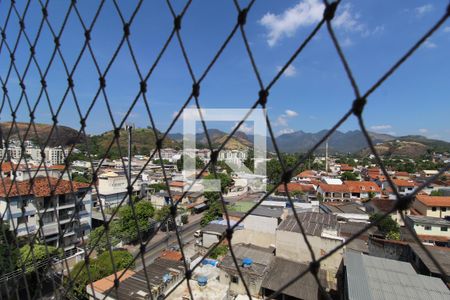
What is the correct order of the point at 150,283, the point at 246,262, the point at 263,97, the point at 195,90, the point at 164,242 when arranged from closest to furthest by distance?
the point at 263,97 < the point at 195,90 < the point at 150,283 < the point at 246,262 < the point at 164,242

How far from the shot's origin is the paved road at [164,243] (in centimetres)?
647

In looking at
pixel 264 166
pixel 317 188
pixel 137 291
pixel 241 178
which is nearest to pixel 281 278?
pixel 137 291

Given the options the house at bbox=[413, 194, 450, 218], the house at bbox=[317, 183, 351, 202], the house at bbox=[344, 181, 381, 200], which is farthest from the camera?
the house at bbox=[344, 181, 381, 200]

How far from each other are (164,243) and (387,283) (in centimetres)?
594

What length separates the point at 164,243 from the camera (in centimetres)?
766

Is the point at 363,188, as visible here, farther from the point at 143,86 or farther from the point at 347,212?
the point at 143,86

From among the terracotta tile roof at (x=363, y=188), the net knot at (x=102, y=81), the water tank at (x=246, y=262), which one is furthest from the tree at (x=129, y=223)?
the terracotta tile roof at (x=363, y=188)

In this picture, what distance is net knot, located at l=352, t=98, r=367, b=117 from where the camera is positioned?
21.0 inches

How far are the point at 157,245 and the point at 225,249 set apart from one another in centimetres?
227

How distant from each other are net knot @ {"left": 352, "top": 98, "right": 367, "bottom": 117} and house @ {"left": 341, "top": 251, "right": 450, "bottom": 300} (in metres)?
2.89

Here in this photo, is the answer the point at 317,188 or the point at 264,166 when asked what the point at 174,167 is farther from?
the point at 317,188

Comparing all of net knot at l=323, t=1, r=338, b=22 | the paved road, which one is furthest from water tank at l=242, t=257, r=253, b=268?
net knot at l=323, t=1, r=338, b=22

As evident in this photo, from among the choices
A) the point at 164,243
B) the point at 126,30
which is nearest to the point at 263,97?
the point at 126,30

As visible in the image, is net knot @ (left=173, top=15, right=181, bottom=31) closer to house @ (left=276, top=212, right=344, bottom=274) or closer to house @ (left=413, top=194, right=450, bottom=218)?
house @ (left=276, top=212, right=344, bottom=274)
